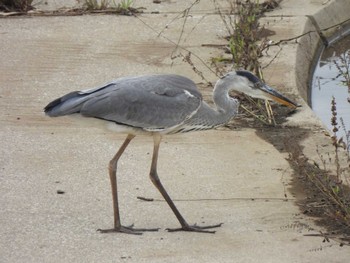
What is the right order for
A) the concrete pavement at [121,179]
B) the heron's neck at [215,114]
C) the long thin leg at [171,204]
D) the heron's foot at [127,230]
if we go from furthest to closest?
the heron's neck at [215,114] < the long thin leg at [171,204] < the heron's foot at [127,230] < the concrete pavement at [121,179]

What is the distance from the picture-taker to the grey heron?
7.02 meters

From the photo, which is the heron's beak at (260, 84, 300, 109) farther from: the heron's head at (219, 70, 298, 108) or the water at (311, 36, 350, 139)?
the water at (311, 36, 350, 139)

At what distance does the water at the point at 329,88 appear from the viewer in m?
10.4

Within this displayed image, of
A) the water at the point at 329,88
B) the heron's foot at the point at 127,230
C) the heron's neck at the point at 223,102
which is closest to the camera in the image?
the heron's foot at the point at 127,230

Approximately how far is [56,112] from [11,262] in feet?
4.00

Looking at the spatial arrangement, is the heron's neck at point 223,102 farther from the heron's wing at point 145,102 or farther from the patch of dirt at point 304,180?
the patch of dirt at point 304,180

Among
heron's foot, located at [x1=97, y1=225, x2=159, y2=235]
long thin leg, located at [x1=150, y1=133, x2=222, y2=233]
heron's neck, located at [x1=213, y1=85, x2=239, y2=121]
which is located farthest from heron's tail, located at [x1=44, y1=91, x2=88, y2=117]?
heron's neck, located at [x1=213, y1=85, x2=239, y2=121]

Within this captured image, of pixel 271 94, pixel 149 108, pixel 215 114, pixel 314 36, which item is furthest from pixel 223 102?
pixel 314 36

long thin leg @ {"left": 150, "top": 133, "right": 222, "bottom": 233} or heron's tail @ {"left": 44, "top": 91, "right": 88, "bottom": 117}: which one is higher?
heron's tail @ {"left": 44, "top": 91, "right": 88, "bottom": 117}

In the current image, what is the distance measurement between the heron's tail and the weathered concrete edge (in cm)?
392

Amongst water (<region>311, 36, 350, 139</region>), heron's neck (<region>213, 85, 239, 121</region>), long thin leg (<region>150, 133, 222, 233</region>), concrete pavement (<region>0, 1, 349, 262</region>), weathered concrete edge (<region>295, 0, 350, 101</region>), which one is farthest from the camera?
weathered concrete edge (<region>295, 0, 350, 101</region>)

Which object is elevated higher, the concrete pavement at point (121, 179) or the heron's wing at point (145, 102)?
the heron's wing at point (145, 102)

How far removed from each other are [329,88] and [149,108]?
15.4ft

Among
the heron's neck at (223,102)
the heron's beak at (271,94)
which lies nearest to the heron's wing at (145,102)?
the heron's neck at (223,102)
